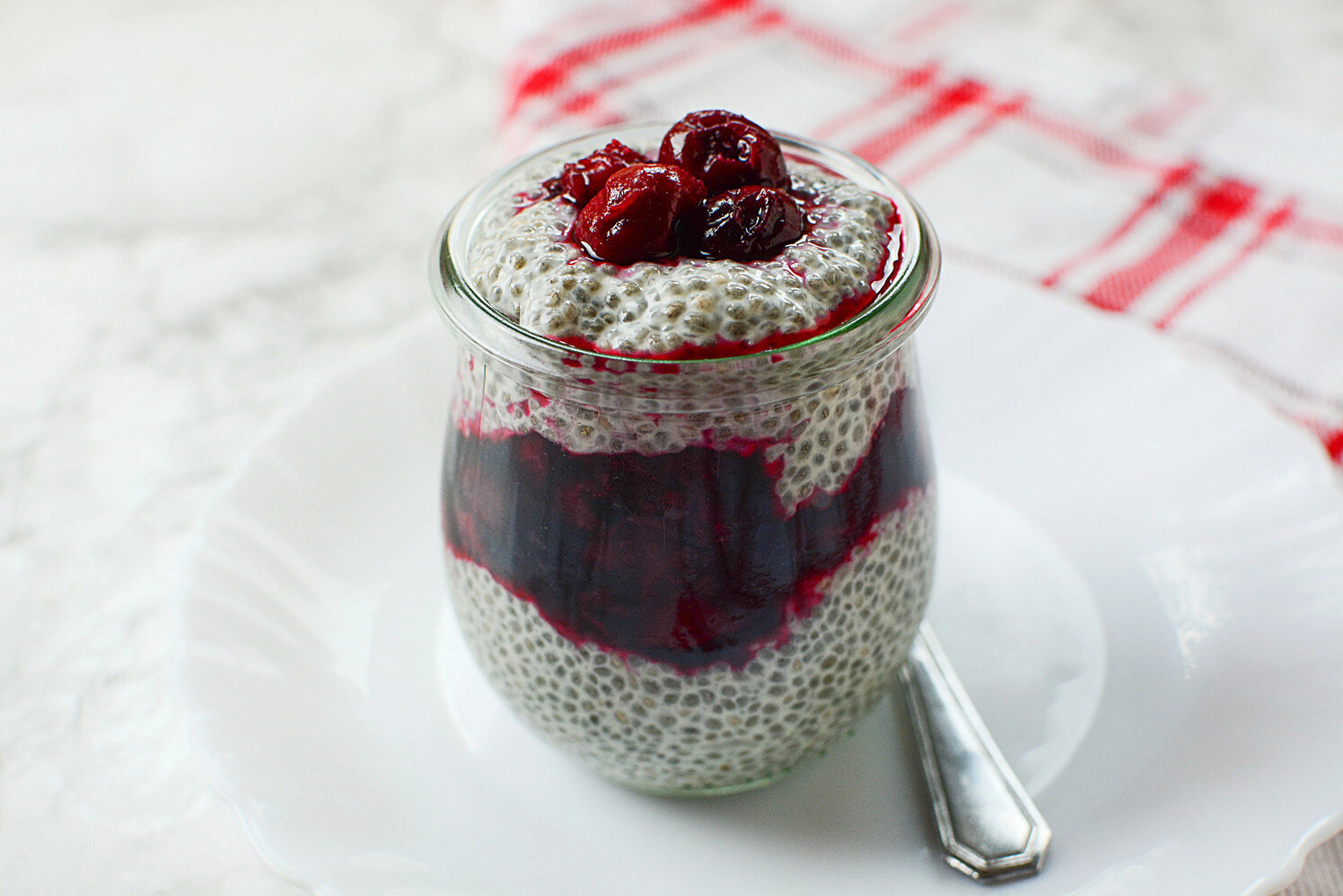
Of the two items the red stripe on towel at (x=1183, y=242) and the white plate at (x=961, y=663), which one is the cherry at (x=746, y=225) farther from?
the red stripe on towel at (x=1183, y=242)

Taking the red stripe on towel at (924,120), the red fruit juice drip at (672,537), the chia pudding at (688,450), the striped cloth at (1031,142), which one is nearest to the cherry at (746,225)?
the chia pudding at (688,450)

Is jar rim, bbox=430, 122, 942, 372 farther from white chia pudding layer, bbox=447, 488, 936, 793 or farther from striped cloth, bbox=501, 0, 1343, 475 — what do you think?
striped cloth, bbox=501, 0, 1343, 475

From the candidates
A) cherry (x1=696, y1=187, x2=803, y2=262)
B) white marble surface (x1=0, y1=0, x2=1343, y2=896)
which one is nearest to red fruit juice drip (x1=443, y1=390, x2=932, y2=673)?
cherry (x1=696, y1=187, x2=803, y2=262)

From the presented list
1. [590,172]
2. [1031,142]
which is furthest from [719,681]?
[1031,142]

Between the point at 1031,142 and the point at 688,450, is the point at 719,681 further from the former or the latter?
the point at 1031,142

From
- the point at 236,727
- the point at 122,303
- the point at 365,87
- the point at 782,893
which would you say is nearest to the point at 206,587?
the point at 236,727
